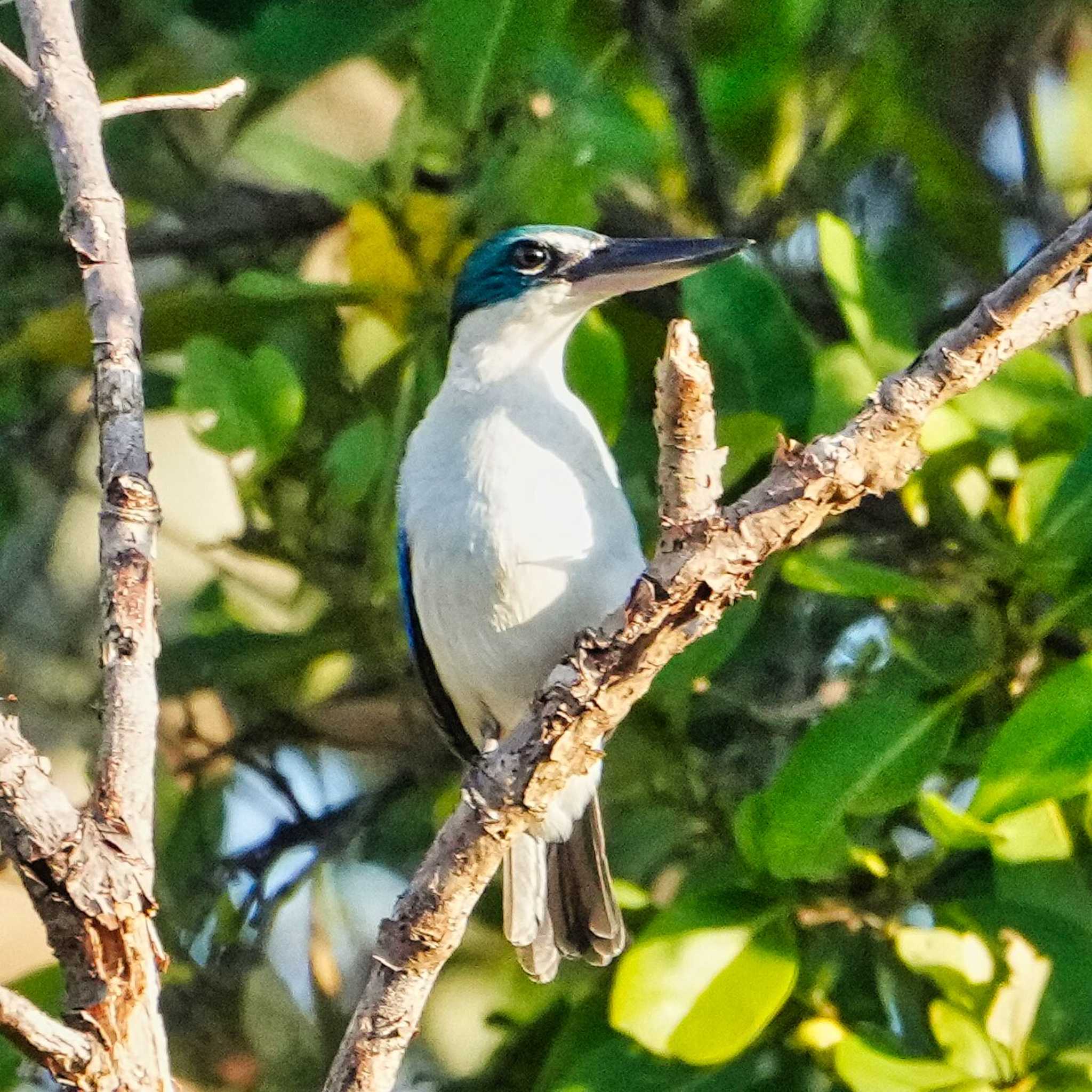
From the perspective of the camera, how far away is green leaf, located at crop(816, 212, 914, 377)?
2.86 m

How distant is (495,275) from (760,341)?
1.63 feet

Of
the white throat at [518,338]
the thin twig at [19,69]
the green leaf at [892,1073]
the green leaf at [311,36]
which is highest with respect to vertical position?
the green leaf at [311,36]

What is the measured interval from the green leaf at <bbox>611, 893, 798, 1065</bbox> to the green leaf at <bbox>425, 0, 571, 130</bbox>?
1.37 metres

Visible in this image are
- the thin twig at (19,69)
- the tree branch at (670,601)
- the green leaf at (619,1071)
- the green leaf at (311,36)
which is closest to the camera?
the tree branch at (670,601)

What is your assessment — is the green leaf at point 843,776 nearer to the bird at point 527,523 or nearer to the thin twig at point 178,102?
the bird at point 527,523

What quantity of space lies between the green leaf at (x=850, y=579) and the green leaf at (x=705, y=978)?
495 millimetres

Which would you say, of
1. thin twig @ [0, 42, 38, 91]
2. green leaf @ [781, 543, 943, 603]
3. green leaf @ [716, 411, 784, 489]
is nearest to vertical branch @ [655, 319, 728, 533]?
green leaf @ [781, 543, 943, 603]

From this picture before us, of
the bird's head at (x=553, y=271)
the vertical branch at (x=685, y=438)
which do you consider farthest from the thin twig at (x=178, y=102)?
the bird's head at (x=553, y=271)

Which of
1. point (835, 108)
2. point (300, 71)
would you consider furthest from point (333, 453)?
point (835, 108)

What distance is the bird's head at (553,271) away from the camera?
9.96 ft

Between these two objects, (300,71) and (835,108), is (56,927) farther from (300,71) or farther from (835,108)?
(835,108)

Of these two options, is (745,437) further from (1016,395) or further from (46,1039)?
(46,1039)

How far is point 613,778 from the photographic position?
3.26m

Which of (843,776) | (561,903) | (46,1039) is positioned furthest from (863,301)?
(46,1039)
